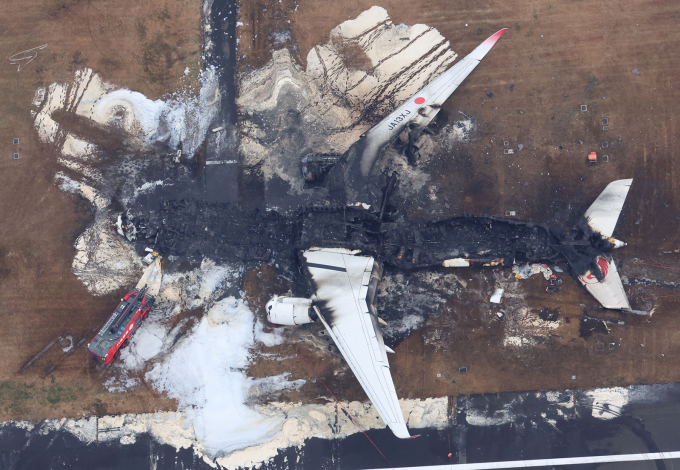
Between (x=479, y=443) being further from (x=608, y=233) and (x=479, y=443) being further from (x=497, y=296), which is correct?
(x=608, y=233)

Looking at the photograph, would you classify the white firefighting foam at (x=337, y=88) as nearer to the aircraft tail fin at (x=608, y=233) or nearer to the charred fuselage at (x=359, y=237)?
the charred fuselage at (x=359, y=237)

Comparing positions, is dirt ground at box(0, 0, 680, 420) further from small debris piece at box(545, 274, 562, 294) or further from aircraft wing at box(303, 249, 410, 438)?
aircraft wing at box(303, 249, 410, 438)

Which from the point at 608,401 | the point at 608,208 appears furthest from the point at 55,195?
the point at 608,401

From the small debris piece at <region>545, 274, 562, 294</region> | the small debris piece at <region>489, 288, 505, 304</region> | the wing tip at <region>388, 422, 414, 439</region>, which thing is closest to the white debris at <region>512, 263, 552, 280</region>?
the small debris piece at <region>545, 274, 562, 294</region>

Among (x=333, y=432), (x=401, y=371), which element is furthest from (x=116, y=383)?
(x=401, y=371)

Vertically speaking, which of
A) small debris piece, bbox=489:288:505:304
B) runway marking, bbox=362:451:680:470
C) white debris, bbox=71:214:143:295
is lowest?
runway marking, bbox=362:451:680:470
